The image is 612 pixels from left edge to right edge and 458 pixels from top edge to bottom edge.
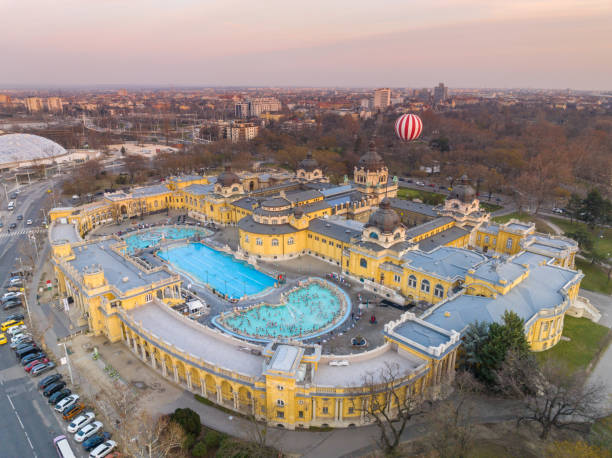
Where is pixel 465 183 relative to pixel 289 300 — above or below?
above

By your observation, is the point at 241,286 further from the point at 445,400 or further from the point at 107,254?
the point at 445,400

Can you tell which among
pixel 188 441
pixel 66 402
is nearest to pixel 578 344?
pixel 188 441

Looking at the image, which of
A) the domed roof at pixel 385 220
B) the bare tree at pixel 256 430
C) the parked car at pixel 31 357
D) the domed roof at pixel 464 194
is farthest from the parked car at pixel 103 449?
the domed roof at pixel 464 194

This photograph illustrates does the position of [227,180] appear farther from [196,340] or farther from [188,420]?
[188,420]

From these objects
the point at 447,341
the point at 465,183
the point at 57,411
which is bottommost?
the point at 57,411

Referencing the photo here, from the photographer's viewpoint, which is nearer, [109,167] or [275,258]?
[275,258]

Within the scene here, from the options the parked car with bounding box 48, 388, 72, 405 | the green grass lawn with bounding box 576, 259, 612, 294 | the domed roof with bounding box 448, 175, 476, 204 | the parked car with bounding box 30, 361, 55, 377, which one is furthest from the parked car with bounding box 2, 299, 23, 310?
the green grass lawn with bounding box 576, 259, 612, 294

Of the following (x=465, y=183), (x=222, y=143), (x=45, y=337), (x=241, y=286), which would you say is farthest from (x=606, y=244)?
(x=222, y=143)
